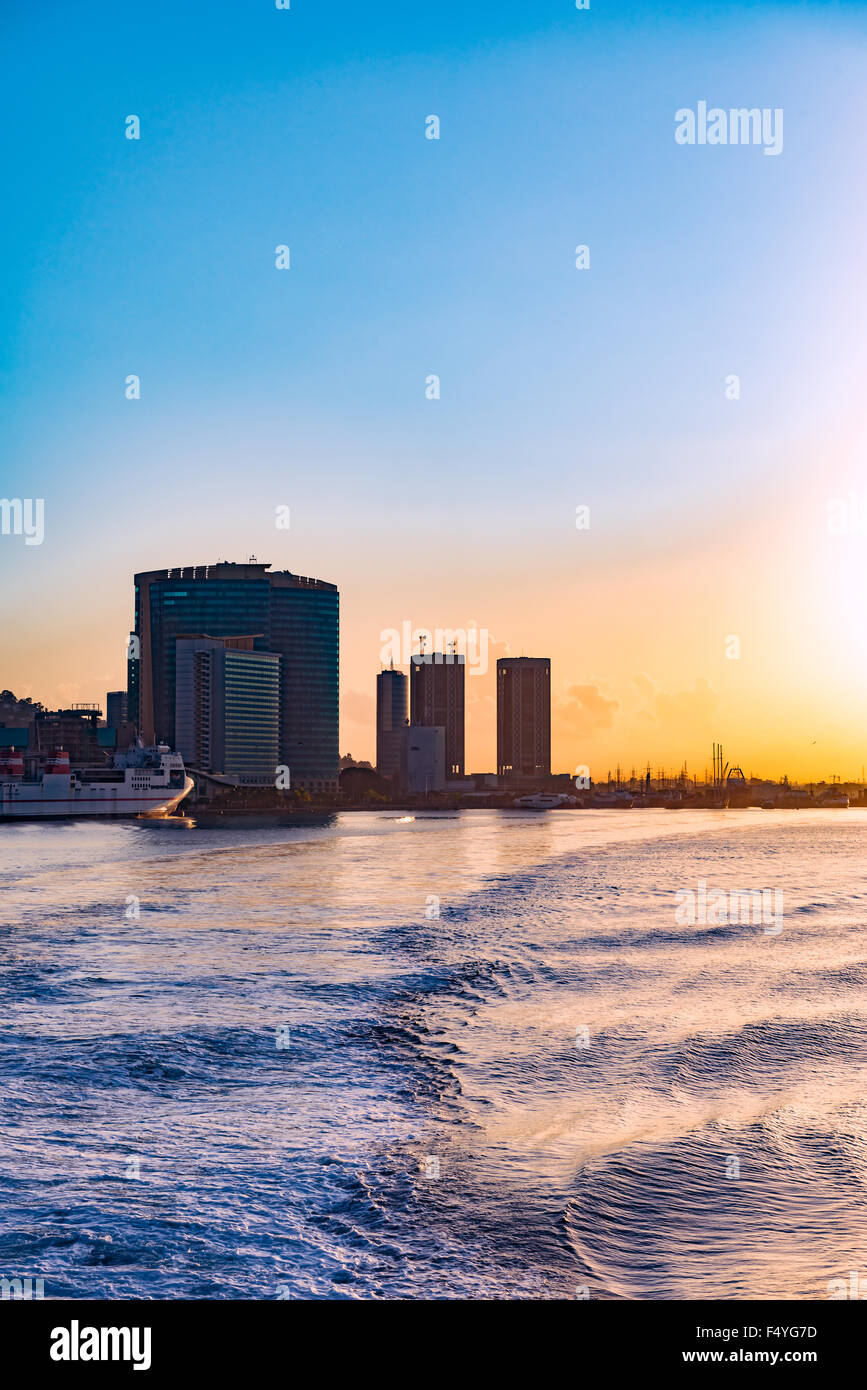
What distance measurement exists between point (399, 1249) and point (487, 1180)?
7.03ft

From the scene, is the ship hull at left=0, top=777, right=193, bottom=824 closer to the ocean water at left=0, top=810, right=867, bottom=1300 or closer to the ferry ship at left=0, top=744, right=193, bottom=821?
the ferry ship at left=0, top=744, right=193, bottom=821

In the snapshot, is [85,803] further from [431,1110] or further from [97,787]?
[431,1110]

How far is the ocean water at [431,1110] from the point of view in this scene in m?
10.2

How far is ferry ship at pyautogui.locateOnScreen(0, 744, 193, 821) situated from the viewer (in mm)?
167375

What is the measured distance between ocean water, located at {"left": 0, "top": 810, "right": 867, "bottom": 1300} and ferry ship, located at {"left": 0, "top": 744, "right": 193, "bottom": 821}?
140541 mm

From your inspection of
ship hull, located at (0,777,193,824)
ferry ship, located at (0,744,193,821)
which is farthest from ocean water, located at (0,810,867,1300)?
ferry ship, located at (0,744,193,821)

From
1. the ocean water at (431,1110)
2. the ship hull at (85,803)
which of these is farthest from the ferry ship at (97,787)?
the ocean water at (431,1110)

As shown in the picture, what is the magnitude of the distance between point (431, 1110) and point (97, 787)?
17253cm

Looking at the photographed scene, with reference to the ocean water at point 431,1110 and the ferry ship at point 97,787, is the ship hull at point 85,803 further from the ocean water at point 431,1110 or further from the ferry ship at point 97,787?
the ocean water at point 431,1110

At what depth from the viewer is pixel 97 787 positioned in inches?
6983

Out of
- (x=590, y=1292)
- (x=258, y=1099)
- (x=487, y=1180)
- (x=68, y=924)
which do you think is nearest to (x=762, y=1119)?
(x=487, y=1180)
